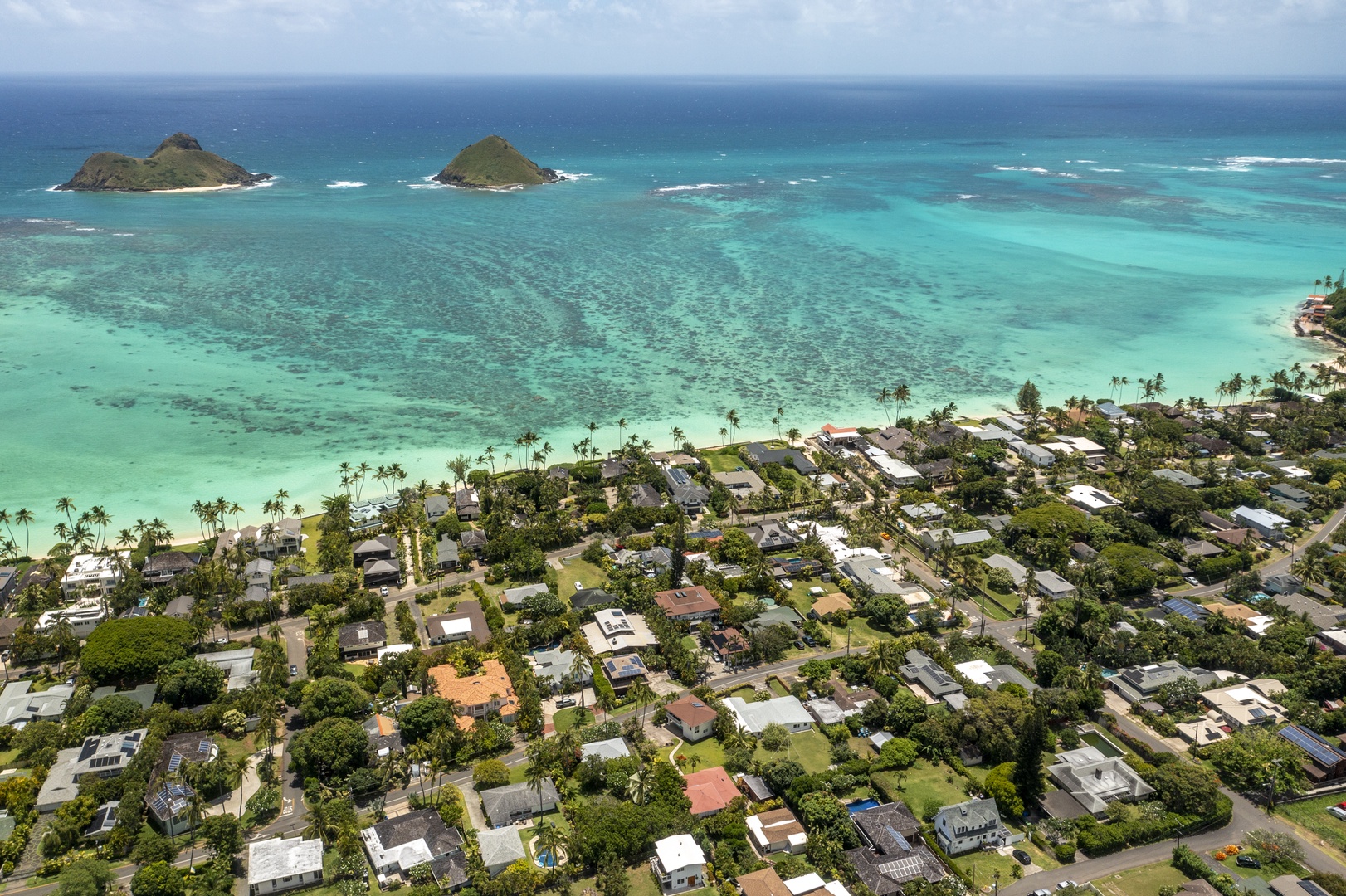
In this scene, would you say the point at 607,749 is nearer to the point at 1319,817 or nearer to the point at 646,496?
the point at 646,496

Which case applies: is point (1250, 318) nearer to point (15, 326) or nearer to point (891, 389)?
point (891, 389)

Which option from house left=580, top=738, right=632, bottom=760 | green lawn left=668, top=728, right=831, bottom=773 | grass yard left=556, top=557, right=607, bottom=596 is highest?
grass yard left=556, top=557, right=607, bottom=596

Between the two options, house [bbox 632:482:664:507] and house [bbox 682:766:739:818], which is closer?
house [bbox 682:766:739:818]

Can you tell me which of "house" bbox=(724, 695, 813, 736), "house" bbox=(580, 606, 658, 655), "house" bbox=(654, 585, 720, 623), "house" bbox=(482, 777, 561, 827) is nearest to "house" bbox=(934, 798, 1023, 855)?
"house" bbox=(724, 695, 813, 736)

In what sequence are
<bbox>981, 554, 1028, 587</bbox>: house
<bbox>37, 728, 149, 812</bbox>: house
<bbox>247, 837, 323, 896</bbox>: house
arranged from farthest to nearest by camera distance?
<bbox>981, 554, 1028, 587</bbox>: house
<bbox>37, 728, 149, 812</bbox>: house
<bbox>247, 837, 323, 896</bbox>: house

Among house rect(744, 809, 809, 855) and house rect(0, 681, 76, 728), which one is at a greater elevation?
house rect(0, 681, 76, 728)

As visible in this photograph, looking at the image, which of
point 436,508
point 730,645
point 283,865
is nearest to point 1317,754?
point 730,645

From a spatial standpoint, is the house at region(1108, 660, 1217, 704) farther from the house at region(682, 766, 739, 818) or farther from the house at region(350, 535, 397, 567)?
the house at region(350, 535, 397, 567)

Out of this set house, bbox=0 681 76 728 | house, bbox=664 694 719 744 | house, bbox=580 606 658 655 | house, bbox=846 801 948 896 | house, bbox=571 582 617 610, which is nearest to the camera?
house, bbox=846 801 948 896
